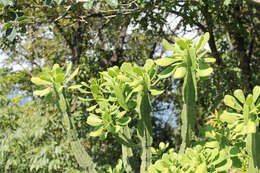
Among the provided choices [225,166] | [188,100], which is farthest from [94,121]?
[225,166]

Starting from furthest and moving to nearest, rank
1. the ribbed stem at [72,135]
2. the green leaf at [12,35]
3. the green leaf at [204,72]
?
the green leaf at [12,35] → the ribbed stem at [72,135] → the green leaf at [204,72]

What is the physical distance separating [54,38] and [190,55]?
4.82 meters

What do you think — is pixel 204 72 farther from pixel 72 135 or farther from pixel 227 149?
pixel 72 135

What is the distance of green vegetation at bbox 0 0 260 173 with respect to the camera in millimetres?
960

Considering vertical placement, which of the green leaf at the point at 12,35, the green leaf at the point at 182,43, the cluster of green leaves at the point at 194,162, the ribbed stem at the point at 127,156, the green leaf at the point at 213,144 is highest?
the green leaf at the point at 12,35

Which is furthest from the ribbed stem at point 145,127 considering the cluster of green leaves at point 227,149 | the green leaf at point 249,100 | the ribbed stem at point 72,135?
the green leaf at point 249,100

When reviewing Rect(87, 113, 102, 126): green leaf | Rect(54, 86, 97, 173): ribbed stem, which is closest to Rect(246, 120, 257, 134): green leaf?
Rect(87, 113, 102, 126): green leaf

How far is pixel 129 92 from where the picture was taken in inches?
44.1

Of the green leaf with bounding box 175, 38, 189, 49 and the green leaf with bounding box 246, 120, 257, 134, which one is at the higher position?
the green leaf with bounding box 175, 38, 189, 49

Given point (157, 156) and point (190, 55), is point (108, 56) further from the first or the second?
point (190, 55)

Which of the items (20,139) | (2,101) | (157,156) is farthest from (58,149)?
(157,156)

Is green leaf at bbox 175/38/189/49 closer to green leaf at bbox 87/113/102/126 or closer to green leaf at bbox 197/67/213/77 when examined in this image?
green leaf at bbox 197/67/213/77

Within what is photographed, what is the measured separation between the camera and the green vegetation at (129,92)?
0.96 metres

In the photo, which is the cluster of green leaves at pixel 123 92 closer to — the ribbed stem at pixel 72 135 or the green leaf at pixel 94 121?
the green leaf at pixel 94 121
